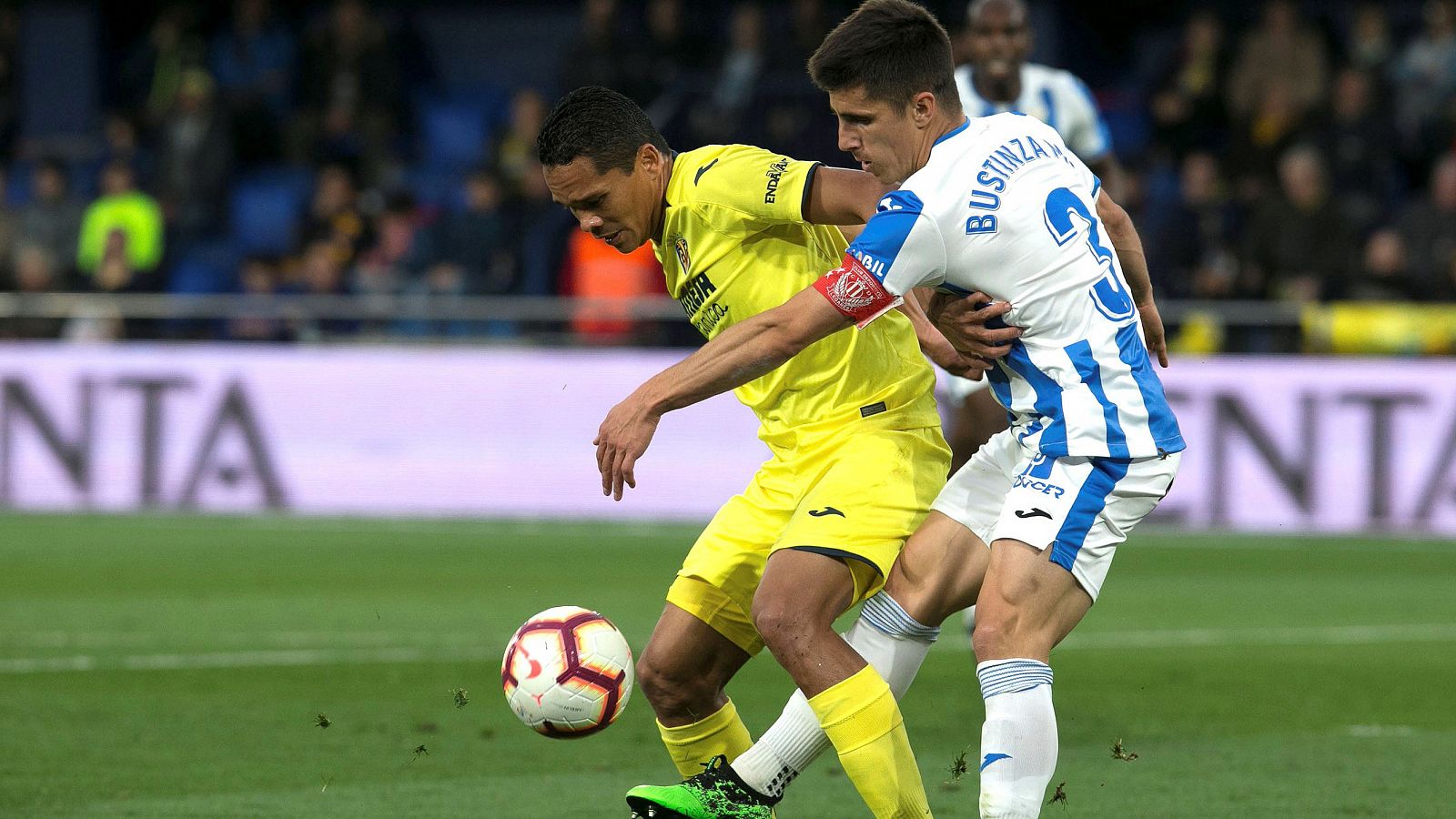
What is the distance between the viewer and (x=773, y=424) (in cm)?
516

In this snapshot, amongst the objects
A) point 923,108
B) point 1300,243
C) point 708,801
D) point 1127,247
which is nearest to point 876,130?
point 923,108

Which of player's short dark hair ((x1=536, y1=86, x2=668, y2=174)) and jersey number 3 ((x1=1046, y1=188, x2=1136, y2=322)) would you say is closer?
jersey number 3 ((x1=1046, y1=188, x2=1136, y2=322))

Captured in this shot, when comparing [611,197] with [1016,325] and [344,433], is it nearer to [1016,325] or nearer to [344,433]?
[1016,325]

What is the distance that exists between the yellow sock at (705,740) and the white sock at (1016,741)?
990mm

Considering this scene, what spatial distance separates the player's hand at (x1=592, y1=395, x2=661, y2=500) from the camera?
14.0 ft

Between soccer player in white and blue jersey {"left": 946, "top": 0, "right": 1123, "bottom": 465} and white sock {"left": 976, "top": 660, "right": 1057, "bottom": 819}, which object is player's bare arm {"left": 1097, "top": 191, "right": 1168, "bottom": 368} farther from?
soccer player in white and blue jersey {"left": 946, "top": 0, "right": 1123, "bottom": 465}

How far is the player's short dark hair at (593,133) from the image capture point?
491 centimetres

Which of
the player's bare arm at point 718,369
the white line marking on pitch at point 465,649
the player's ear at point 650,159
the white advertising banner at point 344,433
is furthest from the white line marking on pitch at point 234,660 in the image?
the white advertising banner at point 344,433

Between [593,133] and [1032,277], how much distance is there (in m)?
1.17

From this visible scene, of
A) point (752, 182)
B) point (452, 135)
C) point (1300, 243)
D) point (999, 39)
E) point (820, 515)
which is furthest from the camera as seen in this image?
point (452, 135)

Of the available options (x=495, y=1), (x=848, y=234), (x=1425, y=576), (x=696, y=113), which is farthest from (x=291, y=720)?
(x=495, y=1)

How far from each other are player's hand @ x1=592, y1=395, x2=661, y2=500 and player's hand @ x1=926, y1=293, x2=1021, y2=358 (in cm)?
70

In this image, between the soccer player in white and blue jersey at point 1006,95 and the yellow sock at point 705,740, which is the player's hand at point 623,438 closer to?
the yellow sock at point 705,740

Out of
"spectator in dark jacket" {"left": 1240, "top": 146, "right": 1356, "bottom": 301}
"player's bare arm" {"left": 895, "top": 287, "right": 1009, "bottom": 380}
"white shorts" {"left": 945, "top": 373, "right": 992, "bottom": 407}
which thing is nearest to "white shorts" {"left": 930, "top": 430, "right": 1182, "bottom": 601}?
"player's bare arm" {"left": 895, "top": 287, "right": 1009, "bottom": 380}
